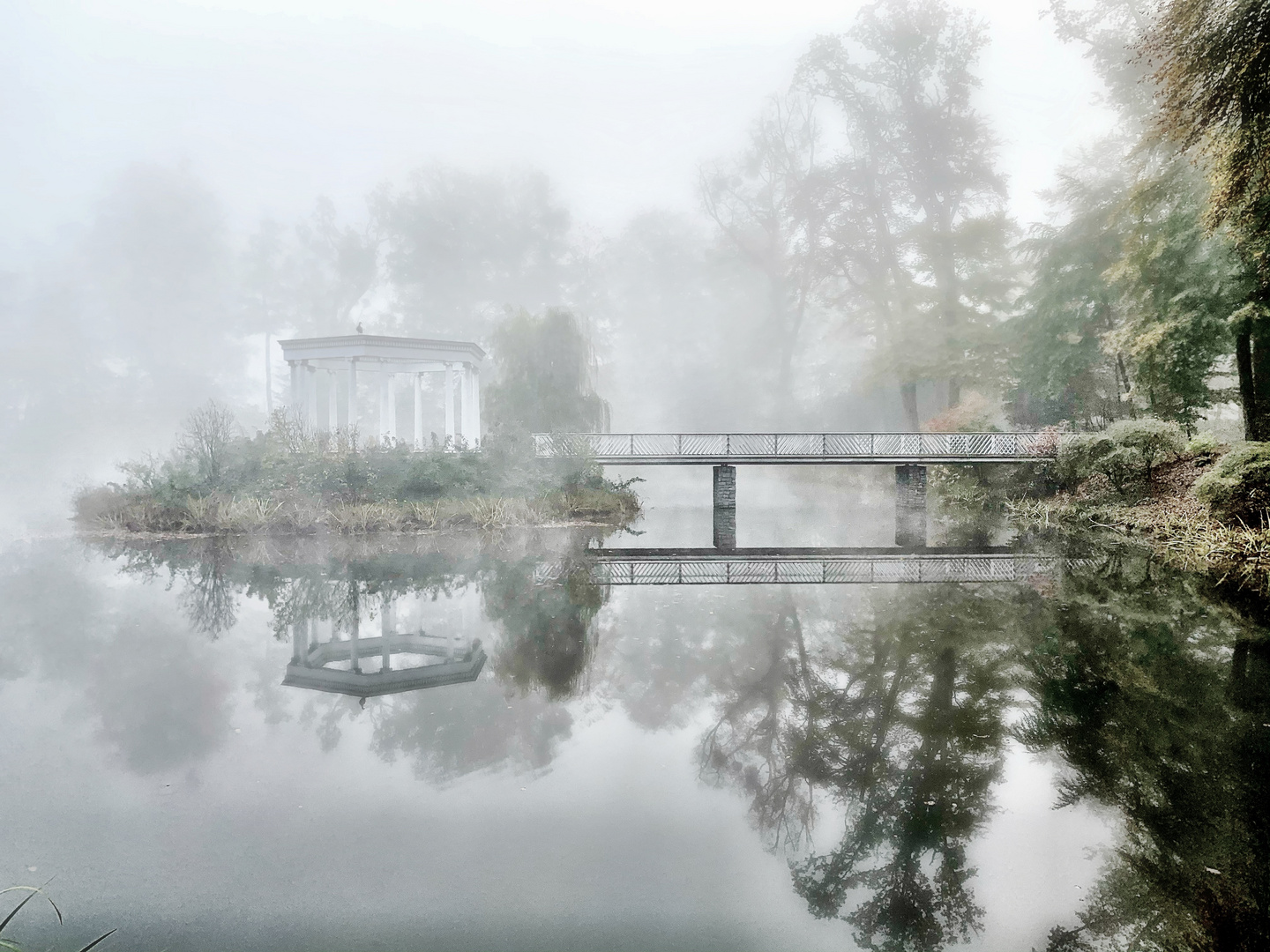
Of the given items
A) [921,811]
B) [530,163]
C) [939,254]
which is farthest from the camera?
[530,163]

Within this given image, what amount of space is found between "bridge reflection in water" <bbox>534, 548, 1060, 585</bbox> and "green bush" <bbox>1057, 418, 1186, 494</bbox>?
4636mm

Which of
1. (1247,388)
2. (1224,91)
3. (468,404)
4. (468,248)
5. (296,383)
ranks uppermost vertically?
(468,248)

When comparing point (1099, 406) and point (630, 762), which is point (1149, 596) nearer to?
point (630, 762)

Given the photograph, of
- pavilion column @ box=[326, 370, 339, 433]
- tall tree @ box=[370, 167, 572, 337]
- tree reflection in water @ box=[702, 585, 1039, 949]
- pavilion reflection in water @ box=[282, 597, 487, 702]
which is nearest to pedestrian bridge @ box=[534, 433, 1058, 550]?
pavilion column @ box=[326, 370, 339, 433]

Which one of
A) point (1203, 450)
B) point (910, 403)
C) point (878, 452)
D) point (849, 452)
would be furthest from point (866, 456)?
point (910, 403)

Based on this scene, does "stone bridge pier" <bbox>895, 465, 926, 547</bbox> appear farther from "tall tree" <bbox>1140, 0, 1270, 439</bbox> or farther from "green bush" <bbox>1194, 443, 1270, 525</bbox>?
"tall tree" <bbox>1140, 0, 1270, 439</bbox>

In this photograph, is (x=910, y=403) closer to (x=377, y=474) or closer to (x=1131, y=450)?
(x=1131, y=450)

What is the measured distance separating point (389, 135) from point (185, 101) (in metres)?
13.7

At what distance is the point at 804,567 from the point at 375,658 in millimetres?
7013

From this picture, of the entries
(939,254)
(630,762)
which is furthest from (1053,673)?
(939,254)

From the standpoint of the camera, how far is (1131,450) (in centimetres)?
1416

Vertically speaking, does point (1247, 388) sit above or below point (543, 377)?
below

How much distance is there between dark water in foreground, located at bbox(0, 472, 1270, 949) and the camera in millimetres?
2584

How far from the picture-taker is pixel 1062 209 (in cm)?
2300
